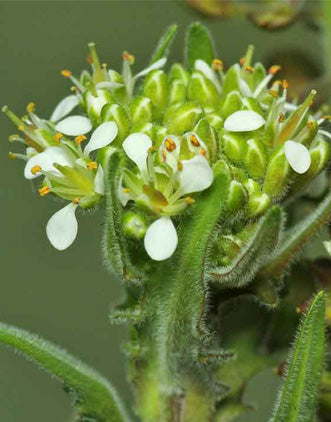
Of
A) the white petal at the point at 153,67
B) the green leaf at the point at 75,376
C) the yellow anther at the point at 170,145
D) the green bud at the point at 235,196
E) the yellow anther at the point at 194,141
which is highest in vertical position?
the white petal at the point at 153,67

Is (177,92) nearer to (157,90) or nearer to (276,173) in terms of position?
(157,90)

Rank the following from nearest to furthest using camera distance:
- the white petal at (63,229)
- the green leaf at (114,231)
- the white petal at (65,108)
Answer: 1. the green leaf at (114,231)
2. the white petal at (63,229)
3. the white petal at (65,108)

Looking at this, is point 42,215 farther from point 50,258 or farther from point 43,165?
point 43,165

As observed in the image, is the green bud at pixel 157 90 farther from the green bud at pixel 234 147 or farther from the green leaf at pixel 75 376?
the green leaf at pixel 75 376

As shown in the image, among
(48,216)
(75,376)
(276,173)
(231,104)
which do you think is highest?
(231,104)

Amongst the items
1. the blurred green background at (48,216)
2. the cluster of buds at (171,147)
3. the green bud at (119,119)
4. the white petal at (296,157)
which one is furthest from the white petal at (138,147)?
the blurred green background at (48,216)

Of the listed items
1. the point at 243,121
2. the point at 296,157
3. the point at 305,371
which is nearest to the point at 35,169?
the point at 243,121
